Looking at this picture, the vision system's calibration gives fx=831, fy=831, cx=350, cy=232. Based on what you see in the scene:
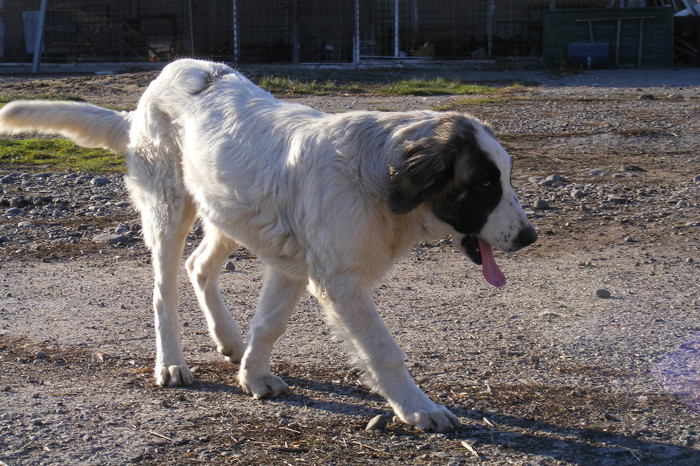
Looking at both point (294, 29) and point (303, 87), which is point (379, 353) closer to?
point (303, 87)

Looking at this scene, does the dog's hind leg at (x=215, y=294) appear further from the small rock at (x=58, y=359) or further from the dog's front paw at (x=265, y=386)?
the small rock at (x=58, y=359)

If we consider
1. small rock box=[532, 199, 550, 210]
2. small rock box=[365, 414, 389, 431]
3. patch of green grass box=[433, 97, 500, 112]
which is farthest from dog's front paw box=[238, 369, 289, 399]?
patch of green grass box=[433, 97, 500, 112]

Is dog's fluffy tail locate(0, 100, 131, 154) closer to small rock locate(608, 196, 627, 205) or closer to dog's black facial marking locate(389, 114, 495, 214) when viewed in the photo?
dog's black facial marking locate(389, 114, 495, 214)

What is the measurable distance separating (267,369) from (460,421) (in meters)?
1.09

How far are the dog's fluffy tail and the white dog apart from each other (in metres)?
0.30

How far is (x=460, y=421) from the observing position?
3.96 meters

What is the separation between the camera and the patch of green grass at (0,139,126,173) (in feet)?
33.6

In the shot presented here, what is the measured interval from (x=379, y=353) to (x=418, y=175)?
2.78ft

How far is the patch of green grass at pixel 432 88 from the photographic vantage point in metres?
16.6

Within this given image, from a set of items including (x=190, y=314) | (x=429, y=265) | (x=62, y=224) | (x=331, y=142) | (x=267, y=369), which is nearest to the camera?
(x=331, y=142)

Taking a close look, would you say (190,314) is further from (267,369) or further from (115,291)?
(267,369)

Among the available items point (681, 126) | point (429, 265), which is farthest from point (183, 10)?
point (429, 265)

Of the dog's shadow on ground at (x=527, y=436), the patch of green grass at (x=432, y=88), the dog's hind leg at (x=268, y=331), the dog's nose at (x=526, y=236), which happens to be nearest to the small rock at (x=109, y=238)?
the dog's hind leg at (x=268, y=331)

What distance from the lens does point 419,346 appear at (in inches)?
197
